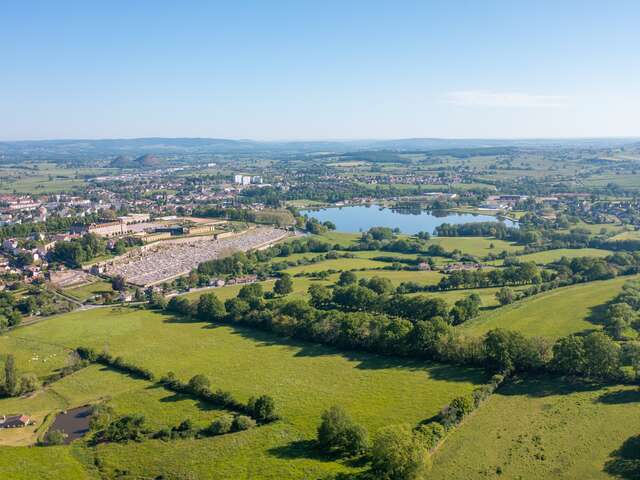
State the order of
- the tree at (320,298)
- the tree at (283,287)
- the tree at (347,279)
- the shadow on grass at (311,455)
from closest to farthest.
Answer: the shadow on grass at (311,455)
the tree at (320,298)
the tree at (283,287)
the tree at (347,279)

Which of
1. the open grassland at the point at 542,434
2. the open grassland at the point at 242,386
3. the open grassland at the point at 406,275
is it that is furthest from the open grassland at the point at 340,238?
the open grassland at the point at 542,434

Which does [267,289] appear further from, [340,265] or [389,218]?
[389,218]

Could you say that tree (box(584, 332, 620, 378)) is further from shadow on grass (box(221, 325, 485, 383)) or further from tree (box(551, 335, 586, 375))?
shadow on grass (box(221, 325, 485, 383))

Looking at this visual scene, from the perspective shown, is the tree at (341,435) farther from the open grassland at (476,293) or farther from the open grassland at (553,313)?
the open grassland at (476,293)

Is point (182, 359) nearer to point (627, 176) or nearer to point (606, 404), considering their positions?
point (606, 404)

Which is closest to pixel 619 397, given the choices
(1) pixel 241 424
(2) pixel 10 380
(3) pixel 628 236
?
(1) pixel 241 424

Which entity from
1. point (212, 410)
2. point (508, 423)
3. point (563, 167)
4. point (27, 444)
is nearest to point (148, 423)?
point (212, 410)
